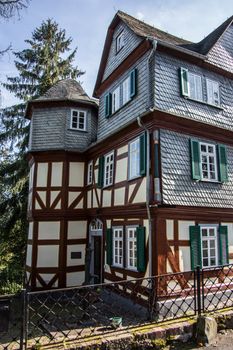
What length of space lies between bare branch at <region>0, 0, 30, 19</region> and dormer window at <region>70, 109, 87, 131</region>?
9.22 metres

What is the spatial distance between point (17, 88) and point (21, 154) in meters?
4.81

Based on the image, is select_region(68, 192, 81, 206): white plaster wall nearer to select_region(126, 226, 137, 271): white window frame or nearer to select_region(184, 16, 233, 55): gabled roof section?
select_region(126, 226, 137, 271): white window frame

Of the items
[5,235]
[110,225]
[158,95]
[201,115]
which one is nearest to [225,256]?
[110,225]

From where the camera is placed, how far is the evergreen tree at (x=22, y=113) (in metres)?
17.8

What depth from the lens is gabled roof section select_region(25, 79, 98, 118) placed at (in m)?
14.8

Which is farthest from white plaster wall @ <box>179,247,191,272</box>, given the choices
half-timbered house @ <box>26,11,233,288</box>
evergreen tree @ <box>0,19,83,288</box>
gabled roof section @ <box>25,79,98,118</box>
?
evergreen tree @ <box>0,19,83,288</box>

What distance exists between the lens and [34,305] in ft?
38.6

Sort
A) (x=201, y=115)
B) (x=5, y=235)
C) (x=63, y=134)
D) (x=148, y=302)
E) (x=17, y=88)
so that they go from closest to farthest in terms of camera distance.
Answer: (x=148, y=302) → (x=201, y=115) → (x=63, y=134) → (x=5, y=235) → (x=17, y=88)

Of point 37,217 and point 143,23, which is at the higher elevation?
point 143,23

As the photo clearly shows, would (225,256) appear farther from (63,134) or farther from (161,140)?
(63,134)

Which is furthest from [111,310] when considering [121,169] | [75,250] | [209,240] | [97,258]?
[121,169]

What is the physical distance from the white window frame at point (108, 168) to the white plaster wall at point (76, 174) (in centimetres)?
225

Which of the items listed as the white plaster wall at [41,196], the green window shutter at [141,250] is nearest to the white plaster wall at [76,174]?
the white plaster wall at [41,196]

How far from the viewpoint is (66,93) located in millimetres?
15453
